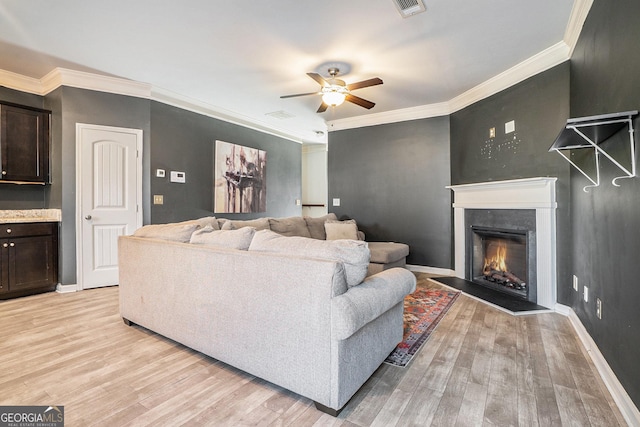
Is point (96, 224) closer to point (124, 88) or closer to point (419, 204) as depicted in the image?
point (124, 88)

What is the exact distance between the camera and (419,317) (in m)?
2.93

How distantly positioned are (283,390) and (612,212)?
7.60 ft

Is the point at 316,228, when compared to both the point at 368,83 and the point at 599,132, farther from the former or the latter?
the point at 599,132

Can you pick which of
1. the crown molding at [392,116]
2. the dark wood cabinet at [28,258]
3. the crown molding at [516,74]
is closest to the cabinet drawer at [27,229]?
the dark wood cabinet at [28,258]

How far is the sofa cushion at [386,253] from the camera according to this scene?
4039mm

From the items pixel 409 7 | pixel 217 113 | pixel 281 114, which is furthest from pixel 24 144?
pixel 409 7

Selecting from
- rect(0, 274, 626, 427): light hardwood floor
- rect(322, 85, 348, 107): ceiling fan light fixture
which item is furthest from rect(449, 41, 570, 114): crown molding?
rect(0, 274, 626, 427): light hardwood floor

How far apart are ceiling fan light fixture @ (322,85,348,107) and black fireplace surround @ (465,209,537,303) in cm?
234

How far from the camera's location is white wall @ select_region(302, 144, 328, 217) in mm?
8086

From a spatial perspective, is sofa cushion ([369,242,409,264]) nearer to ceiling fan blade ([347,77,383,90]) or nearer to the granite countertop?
ceiling fan blade ([347,77,383,90])

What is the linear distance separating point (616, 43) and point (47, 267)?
5759 mm

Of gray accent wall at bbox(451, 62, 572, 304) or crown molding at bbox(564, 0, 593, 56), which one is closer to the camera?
crown molding at bbox(564, 0, 593, 56)

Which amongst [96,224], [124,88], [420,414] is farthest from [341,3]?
[96,224]

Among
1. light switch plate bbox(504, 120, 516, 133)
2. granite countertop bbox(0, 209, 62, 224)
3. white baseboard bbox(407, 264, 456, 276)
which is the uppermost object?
light switch plate bbox(504, 120, 516, 133)
